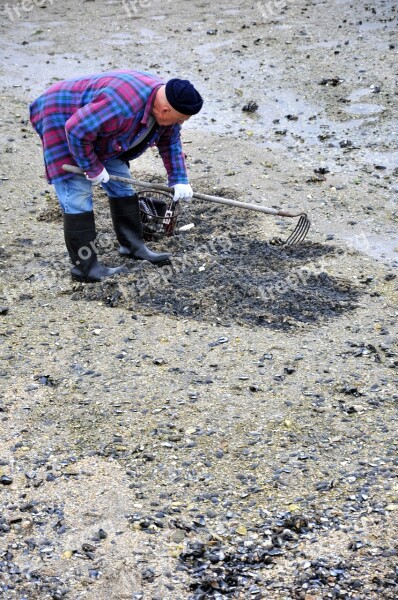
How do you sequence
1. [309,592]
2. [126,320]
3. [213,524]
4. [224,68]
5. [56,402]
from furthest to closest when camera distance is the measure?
1. [224,68]
2. [126,320]
3. [56,402]
4. [213,524]
5. [309,592]

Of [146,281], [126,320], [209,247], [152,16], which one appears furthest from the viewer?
[152,16]

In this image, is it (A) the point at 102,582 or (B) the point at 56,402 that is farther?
(B) the point at 56,402

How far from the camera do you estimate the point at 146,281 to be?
16.1 feet

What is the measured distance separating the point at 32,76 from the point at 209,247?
4646 millimetres

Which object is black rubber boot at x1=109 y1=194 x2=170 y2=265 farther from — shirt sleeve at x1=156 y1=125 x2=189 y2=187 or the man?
shirt sleeve at x1=156 y1=125 x2=189 y2=187

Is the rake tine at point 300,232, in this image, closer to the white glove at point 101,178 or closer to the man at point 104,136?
the man at point 104,136

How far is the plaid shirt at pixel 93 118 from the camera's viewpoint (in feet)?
14.0

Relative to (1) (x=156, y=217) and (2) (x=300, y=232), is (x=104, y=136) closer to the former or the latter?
(1) (x=156, y=217)

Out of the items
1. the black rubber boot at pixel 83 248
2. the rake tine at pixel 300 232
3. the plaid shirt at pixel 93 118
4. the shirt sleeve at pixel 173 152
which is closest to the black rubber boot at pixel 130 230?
the black rubber boot at pixel 83 248

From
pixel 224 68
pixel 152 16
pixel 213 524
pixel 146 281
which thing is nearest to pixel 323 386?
pixel 213 524

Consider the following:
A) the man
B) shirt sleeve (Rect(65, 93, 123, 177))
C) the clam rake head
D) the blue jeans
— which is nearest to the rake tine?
the clam rake head

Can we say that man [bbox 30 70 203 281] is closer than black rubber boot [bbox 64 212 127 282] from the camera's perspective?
Yes

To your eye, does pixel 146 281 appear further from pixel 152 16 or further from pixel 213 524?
pixel 152 16

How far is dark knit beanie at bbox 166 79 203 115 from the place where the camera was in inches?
166
